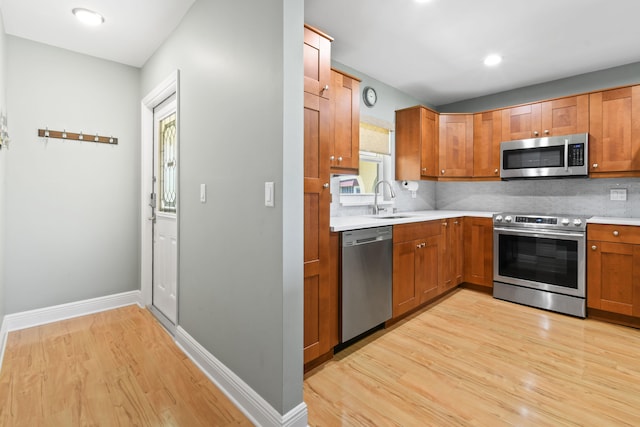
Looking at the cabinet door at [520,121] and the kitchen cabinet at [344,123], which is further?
the cabinet door at [520,121]

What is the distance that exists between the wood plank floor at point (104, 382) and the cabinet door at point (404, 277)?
1593mm

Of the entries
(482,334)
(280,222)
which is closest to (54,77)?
(280,222)

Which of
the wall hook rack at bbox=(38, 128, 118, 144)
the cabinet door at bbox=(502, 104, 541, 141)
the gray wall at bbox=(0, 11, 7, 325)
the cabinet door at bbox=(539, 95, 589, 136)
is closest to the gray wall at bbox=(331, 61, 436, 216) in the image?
the cabinet door at bbox=(502, 104, 541, 141)

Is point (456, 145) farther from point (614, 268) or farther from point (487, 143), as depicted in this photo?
point (614, 268)

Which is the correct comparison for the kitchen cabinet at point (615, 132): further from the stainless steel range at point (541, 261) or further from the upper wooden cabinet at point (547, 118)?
the stainless steel range at point (541, 261)

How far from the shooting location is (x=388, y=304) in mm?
2611

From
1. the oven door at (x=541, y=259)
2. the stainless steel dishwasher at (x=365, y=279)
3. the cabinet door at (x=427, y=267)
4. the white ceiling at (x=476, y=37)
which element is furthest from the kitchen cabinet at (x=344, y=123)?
the oven door at (x=541, y=259)

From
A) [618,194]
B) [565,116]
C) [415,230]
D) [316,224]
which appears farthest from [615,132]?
[316,224]

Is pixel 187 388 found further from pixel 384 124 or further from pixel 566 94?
pixel 566 94

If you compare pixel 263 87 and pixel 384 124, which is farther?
pixel 384 124

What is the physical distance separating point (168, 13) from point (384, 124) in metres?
2.45

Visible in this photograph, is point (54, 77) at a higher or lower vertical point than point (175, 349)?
higher

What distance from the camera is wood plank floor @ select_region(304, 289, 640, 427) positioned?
1613mm

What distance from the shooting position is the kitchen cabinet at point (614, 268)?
268 cm
